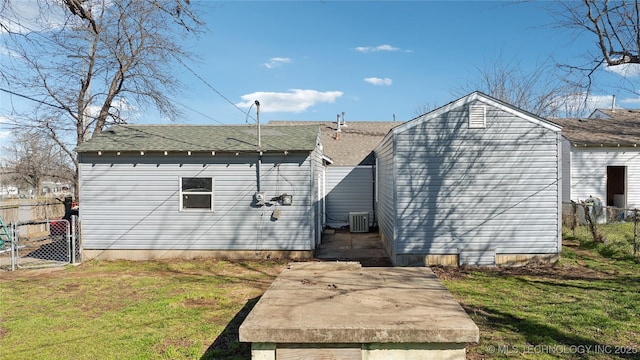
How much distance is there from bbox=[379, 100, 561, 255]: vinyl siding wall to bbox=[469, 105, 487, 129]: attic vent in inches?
3.9

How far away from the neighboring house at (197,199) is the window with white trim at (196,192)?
0.09ft

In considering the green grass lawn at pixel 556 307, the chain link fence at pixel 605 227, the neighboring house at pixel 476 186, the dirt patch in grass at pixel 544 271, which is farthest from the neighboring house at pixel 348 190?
the green grass lawn at pixel 556 307

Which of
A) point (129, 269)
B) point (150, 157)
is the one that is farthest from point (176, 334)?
point (150, 157)

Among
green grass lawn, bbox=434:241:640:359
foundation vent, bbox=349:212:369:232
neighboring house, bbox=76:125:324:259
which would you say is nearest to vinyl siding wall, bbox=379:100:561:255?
green grass lawn, bbox=434:241:640:359

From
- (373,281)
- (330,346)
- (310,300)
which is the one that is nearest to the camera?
(330,346)

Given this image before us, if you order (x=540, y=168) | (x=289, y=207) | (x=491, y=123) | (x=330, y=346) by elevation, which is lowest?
(x=330, y=346)

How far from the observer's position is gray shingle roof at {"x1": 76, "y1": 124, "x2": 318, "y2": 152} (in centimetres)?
922

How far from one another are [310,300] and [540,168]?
6.80 meters

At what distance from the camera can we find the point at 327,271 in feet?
17.7

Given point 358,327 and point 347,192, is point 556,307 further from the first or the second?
point 347,192

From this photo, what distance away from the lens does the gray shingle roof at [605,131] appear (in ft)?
43.5

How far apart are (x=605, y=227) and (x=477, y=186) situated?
21.0 feet

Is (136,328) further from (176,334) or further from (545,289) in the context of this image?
(545,289)

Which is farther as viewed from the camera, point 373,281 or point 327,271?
point 327,271
